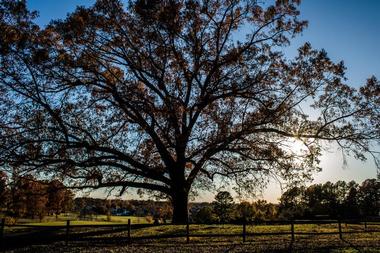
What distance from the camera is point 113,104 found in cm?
2348

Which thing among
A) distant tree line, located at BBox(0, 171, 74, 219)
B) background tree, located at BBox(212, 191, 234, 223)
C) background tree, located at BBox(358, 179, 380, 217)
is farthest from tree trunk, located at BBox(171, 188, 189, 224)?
background tree, located at BBox(358, 179, 380, 217)

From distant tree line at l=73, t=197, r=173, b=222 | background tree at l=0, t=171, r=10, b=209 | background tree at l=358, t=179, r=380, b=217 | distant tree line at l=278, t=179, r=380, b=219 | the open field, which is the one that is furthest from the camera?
background tree at l=358, t=179, r=380, b=217

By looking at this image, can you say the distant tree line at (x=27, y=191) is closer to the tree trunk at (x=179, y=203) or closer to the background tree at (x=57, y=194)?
the background tree at (x=57, y=194)

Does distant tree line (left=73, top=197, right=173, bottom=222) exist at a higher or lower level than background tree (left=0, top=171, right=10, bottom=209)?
lower

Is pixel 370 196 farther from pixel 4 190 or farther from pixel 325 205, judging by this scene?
pixel 4 190

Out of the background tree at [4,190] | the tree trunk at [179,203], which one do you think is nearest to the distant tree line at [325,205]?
the tree trunk at [179,203]

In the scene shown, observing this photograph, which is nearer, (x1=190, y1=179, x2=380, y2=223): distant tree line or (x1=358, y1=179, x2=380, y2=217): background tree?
(x1=190, y1=179, x2=380, y2=223): distant tree line

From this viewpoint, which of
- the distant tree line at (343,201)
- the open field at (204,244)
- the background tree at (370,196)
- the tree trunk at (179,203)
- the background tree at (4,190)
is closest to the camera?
the open field at (204,244)

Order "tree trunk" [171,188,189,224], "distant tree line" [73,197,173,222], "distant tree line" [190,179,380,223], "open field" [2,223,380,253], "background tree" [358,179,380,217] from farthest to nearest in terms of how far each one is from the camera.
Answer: "background tree" [358,179,380,217] → "distant tree line" [190,179,380,223] → "distant tree line" [73,197,173,222] → "tree trunk" [171,188,189,224] → "open field" [2,223,380,253]

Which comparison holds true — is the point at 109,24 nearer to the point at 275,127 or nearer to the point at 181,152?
the point at 181,152

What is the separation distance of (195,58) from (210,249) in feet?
37.3

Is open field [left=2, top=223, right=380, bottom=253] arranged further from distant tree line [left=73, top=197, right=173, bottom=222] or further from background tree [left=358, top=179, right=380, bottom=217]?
background tree [left=358, top=179, right=380, bottom=217]

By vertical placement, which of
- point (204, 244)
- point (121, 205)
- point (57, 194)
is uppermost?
point (57, 194)

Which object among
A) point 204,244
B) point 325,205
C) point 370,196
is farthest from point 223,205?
point 204,244
